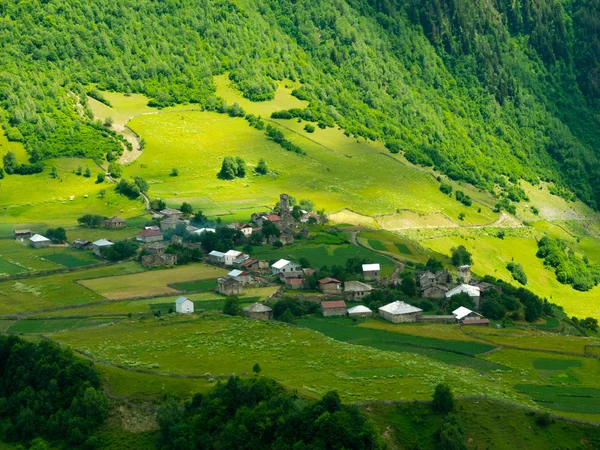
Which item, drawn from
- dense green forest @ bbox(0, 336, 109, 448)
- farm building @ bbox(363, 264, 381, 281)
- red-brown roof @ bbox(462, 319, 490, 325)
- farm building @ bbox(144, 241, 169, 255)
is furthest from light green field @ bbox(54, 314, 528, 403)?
farm building @ bbox(144, 241, 169, 255)

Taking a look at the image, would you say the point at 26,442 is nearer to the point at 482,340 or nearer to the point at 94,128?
the point at 482,340

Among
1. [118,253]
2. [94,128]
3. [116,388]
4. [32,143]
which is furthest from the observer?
[94,128]

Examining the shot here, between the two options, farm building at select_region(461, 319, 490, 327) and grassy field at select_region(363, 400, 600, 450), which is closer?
grassy field at select_region(363, 400, 600, 450)

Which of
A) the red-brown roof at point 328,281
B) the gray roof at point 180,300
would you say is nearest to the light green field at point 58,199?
the red-brown roof at point 328,281

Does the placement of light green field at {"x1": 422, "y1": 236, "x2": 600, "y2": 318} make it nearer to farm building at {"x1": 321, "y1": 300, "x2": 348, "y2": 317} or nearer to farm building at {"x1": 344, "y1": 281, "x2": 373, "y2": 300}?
farm building at {"x1": 344, "y1": 281, "x2": 373, "y2": 300}

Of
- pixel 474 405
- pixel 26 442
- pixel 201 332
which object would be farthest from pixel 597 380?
pixel 26 442

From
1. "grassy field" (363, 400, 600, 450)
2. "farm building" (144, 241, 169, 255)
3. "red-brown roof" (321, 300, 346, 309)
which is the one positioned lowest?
"farm building" (144, 241, 169, 255)

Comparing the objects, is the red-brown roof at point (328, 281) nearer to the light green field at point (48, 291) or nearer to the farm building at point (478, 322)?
the farm building at point (478, 322)
